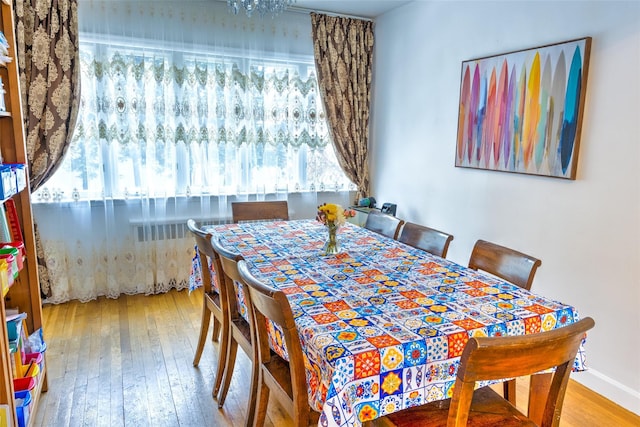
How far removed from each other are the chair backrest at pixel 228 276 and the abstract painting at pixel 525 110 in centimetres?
186

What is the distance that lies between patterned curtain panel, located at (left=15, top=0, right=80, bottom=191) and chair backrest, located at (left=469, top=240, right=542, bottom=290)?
119 inches

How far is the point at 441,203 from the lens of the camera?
3516 millimetres

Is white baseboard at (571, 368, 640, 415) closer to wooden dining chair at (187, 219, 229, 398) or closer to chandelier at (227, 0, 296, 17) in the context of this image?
wooden dining chair at (187, 219, 229, 398)

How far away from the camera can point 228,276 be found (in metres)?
1.96

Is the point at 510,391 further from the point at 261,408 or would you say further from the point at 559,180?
the point at 559,180

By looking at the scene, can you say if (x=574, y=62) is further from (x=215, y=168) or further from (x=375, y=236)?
(x=215, y=168)

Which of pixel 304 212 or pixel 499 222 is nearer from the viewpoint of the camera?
pixel 499 222

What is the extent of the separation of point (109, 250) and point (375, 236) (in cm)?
227

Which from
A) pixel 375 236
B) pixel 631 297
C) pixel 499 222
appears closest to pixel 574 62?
pixel 499 222

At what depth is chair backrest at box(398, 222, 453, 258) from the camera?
93.0 inches

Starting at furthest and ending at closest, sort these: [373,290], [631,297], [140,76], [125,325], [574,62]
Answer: [140,76]
[125,325]
[574,62]
[631,297]
[373,290]

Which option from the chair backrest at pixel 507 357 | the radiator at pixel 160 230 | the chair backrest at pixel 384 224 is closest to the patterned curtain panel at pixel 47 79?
the radiator at pixel 160 230

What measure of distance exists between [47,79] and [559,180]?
353 centimetres

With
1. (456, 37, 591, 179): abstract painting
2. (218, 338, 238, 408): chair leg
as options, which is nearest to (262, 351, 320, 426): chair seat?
(218, 338, 238, 408): chair leg
